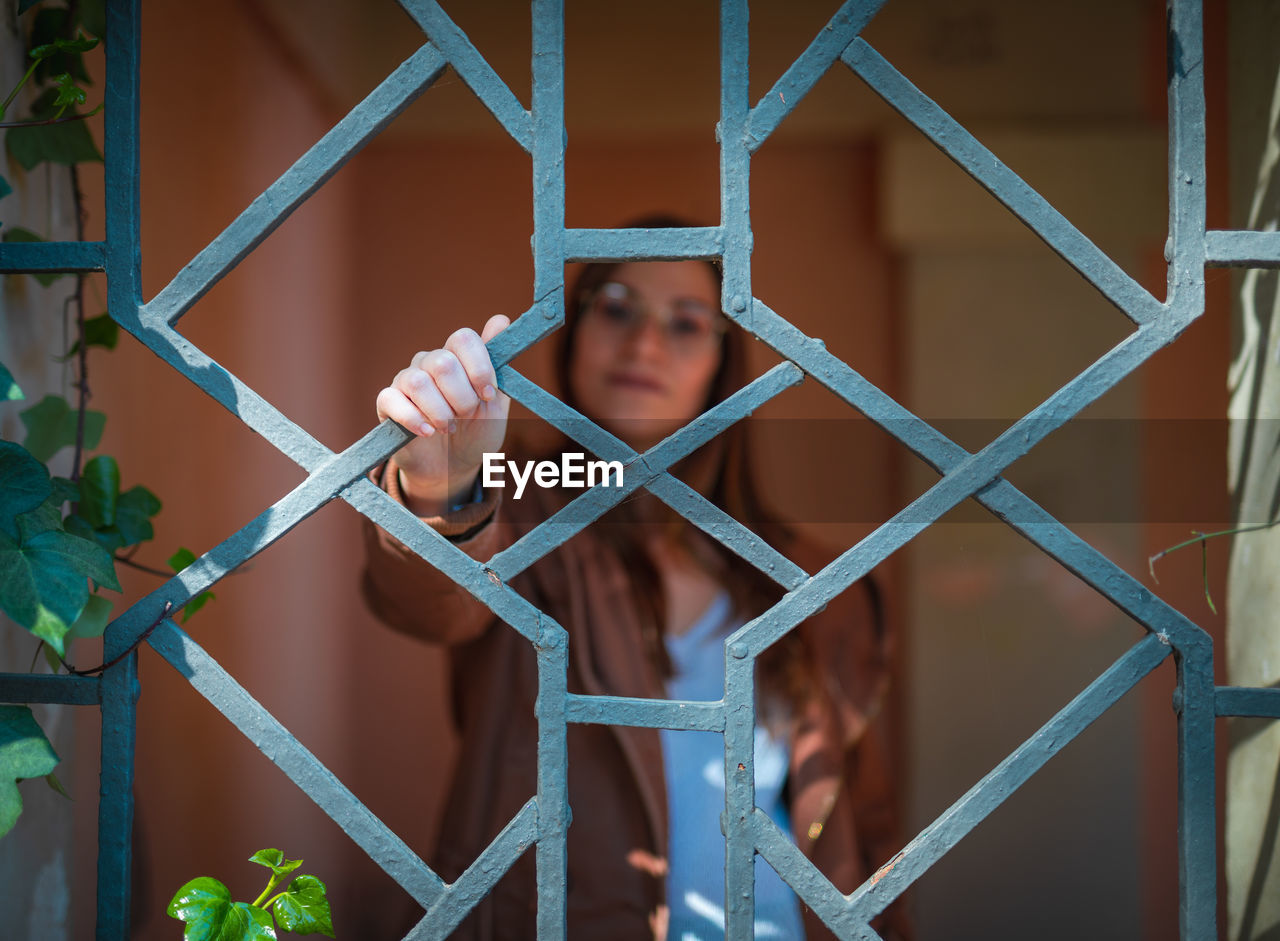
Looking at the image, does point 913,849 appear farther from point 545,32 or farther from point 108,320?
point 108,320

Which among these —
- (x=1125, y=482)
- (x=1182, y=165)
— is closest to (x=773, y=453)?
(x=1125, y=482)

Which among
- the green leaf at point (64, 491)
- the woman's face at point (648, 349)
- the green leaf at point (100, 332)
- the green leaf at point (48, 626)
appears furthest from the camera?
the woman's face at point (648, 349)

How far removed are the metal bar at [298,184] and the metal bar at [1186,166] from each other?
0.60m

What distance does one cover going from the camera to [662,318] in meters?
1.69

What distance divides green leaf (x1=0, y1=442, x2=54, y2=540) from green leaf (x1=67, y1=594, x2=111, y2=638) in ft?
0.60

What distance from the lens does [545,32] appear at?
73cm

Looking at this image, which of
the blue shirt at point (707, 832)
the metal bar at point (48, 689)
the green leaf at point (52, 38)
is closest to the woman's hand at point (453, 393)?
the metal bar at point (48, 689)

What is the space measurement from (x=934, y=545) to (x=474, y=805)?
1322mm

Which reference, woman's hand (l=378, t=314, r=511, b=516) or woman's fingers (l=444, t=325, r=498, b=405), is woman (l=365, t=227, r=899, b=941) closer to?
woman's hand (l=378, t=314, r=511, b=516)

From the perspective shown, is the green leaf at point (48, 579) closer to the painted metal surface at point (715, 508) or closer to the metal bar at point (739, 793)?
the painted metal surface at point (715, 508)

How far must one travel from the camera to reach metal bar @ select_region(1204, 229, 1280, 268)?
0.72 metres

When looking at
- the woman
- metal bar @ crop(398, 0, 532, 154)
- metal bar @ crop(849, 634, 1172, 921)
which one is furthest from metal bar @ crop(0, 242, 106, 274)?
metal bar @ crop(849, 634, 1172, 921)

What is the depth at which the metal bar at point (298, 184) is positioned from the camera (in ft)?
2.40

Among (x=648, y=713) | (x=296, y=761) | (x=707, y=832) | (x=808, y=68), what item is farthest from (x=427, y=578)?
(x=808, y=68)
